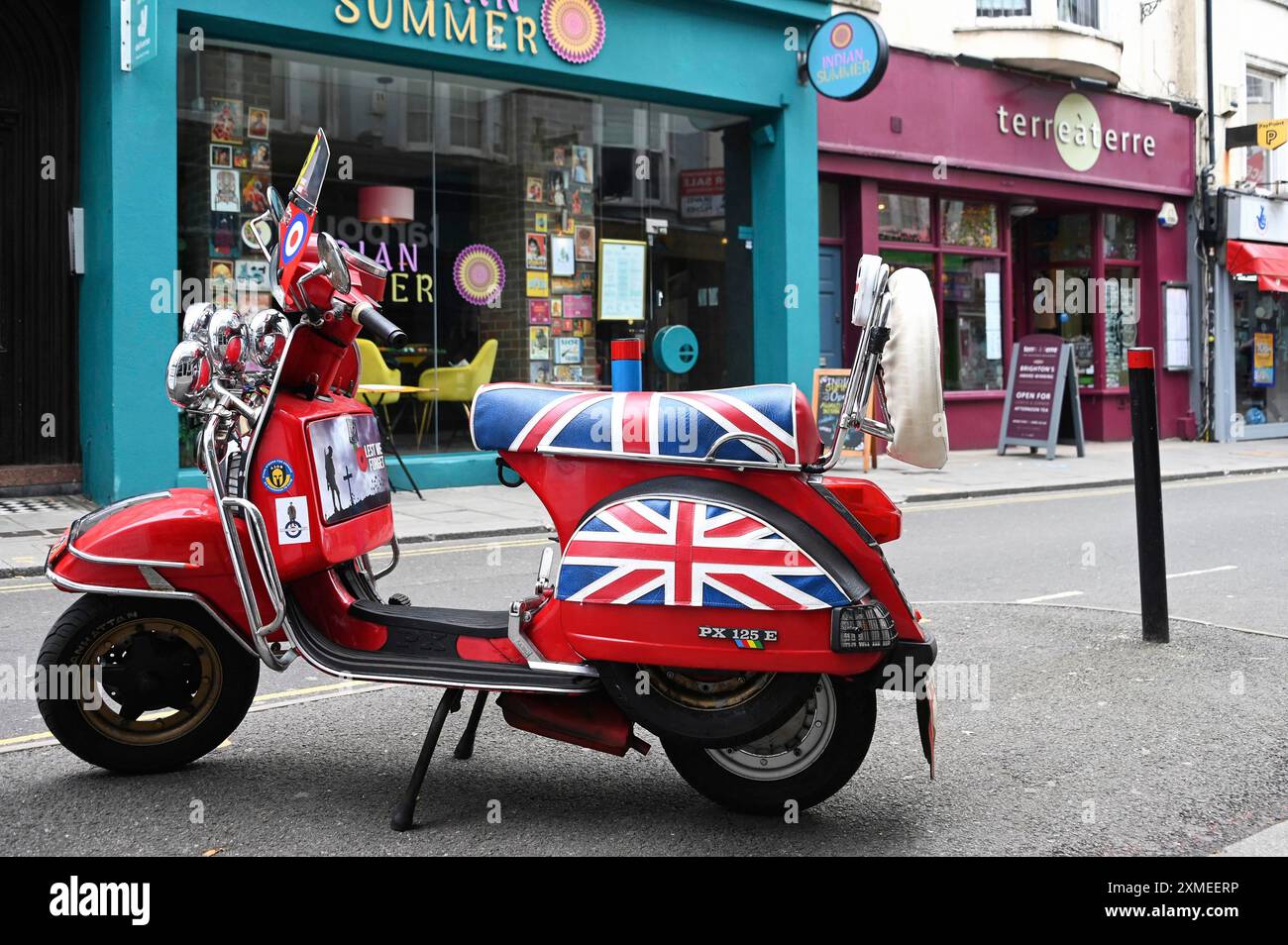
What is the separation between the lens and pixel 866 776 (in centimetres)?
416

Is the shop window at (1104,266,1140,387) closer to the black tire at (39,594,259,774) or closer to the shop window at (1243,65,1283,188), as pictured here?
the shop window at (1243,65,1283,188)

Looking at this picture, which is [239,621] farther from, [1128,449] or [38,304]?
[1128,449]

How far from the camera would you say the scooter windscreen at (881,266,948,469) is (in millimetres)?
3549

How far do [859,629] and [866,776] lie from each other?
3.10ft

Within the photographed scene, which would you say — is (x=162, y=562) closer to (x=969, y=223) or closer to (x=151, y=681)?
(x=151, y=681)

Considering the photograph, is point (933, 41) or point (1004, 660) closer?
point (1004, 660)

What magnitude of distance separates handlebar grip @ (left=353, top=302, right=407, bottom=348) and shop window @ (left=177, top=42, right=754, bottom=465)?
8.83m

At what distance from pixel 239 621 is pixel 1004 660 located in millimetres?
3362

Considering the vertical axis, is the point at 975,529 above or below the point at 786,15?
below

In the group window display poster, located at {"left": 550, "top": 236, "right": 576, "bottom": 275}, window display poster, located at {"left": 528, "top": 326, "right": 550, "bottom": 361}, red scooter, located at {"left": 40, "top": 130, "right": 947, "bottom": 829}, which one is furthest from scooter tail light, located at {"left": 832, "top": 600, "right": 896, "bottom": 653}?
window display poster, located at {"left": 550, "top": 236, "right": 576, "bottom": 275}

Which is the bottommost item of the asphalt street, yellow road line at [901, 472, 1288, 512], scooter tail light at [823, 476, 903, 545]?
the asphalt street
